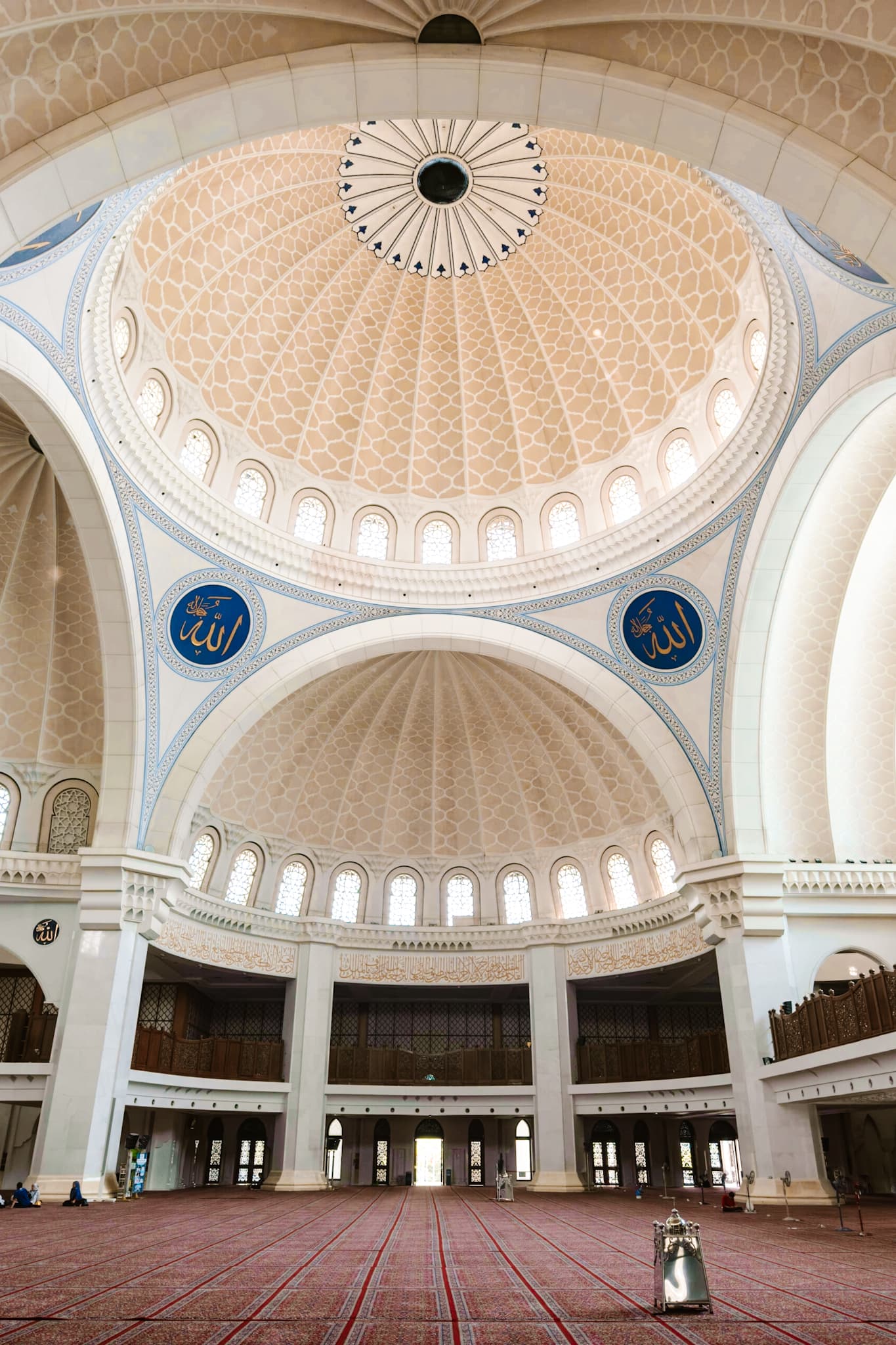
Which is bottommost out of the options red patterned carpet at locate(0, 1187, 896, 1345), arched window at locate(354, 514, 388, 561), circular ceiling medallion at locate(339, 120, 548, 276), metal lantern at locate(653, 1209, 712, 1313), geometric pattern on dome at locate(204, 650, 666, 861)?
red patterned carpet at locate(0, 1187, 896, 1345)

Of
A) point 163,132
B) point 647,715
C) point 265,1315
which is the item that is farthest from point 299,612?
point 265,1315

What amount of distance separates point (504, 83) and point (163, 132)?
2279 millimetres

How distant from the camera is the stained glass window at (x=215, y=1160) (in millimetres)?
20344

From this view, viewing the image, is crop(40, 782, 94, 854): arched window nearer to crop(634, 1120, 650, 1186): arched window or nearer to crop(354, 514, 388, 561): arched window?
crop(354, 514, 388, 561): arched window

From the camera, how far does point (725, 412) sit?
49.9ft

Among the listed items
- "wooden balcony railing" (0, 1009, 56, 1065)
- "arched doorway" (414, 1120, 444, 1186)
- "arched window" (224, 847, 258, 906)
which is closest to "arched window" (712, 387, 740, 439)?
"arched window" (224, 847, 258, 906)

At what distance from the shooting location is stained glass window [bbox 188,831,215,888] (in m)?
17.6

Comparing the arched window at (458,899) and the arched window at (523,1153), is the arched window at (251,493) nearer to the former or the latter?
the arched window at (458,899)

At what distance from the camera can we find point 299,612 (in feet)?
53.3

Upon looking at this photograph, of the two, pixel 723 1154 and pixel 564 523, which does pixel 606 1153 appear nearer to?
pixel 723 1154

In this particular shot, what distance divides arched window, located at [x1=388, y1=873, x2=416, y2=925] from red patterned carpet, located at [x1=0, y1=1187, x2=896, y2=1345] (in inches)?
364

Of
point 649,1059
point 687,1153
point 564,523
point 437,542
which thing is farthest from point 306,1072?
point 564,523

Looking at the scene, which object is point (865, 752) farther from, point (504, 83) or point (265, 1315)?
point (265, 1315)

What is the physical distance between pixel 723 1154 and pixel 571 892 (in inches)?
288
